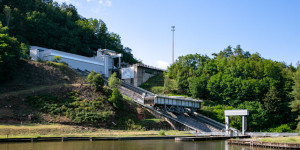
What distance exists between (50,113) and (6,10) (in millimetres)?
47988

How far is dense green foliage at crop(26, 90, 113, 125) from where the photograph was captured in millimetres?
45719

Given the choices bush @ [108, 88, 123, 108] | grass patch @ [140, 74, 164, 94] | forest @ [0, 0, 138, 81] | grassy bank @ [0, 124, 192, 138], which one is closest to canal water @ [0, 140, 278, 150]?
grassy bank @ [0, 124, 192, 138]

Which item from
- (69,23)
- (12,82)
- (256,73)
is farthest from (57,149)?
(69,23)

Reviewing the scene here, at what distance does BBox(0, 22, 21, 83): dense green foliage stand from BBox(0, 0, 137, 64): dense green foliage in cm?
2161

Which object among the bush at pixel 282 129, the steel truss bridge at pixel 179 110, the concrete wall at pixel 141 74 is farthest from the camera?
the concrete wall at pixel 141 74

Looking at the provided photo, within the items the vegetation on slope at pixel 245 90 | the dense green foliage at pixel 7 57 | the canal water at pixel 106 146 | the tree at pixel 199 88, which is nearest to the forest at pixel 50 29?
the dense green foliage at pixel 7 57

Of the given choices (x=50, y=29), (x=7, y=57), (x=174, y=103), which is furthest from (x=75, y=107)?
(x=50, y=29)

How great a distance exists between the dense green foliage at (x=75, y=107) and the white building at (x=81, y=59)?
22241 mm

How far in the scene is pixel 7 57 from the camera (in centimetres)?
5262

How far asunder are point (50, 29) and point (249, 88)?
202 ft

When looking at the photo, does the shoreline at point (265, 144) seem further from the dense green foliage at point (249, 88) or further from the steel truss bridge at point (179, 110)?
the dense green foliage at point (249, 88)

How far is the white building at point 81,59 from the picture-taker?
230 feet

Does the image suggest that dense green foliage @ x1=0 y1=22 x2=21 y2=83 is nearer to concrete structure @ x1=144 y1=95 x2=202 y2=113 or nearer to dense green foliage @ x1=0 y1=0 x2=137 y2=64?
dense green foliage @ x1=0 y1=0 x2=137 y2=64

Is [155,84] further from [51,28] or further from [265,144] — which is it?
[265,144]
